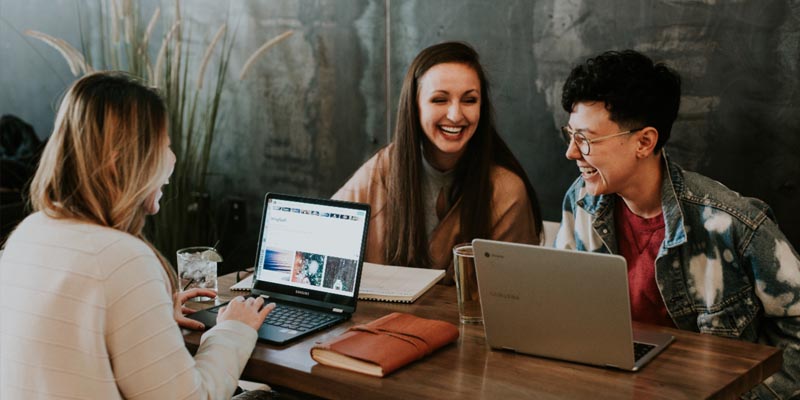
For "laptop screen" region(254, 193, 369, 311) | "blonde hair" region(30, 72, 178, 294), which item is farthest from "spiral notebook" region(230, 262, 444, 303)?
"blonde hair" region(30, 72, 178, 294)

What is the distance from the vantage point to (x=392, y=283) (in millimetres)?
2086

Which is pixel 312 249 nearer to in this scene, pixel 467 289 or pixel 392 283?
pixel 392 283

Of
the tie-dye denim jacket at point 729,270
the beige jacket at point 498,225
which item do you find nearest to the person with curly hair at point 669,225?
the tie-dye denim jacket at point 729,270

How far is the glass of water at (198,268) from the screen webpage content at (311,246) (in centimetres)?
12

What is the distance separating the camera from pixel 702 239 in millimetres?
1960

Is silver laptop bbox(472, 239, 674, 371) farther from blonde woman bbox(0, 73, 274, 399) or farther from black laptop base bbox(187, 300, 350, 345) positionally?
blonde woman bbox(0, 73, 274, 399)

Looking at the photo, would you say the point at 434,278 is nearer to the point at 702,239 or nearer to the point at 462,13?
the point at 702,239

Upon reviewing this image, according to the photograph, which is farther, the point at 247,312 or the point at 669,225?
the point at 669,225

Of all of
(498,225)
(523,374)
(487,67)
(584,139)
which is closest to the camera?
(523,374)

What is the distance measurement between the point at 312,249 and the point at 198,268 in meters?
0.30

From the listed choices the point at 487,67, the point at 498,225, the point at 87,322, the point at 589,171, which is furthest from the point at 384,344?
the point at 487,67

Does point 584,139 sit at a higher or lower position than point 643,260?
higher

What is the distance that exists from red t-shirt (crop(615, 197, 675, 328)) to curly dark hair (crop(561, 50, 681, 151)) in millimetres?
215

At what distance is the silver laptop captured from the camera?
4.98 ft
